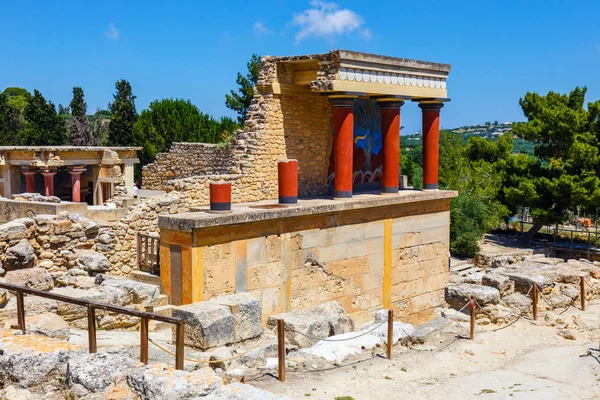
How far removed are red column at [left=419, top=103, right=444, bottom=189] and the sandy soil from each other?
15.9 feet

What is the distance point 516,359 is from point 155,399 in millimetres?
7154

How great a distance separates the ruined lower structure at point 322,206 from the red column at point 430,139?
27mm

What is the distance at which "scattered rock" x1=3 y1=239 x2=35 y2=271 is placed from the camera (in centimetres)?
1021

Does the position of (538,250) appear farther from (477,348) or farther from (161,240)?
(161,240)

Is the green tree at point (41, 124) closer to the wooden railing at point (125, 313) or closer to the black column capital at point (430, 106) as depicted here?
the black column capital at point (430, 106)

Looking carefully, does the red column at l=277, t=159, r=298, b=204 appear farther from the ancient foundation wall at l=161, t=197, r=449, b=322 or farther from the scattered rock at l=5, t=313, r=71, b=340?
the scattered rock at l=5, t=313, r=71, b=340

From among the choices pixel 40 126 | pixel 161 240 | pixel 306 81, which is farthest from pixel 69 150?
pixel 161 240

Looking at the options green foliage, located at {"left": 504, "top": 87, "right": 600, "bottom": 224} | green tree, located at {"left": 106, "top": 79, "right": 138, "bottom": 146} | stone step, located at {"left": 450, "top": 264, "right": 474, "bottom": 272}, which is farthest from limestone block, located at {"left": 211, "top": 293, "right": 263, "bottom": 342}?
green tree, located at {"left": 106, "top": 79, "right": 138, "bottom": 146}

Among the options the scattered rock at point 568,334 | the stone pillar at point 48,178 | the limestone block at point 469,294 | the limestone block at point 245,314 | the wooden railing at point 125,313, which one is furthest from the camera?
the stone pillar at point 48,178

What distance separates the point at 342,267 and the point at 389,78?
4474mm

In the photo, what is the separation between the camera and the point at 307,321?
9.98 metres

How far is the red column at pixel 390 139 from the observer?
15141 mm

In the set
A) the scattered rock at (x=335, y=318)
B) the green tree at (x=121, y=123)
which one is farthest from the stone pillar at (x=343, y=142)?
the green tree at (x=121, y=123)

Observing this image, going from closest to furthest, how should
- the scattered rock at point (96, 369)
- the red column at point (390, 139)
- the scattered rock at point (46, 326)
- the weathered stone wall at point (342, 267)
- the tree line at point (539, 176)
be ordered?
the scattered rock at point (96, 369), the scattered rock at point (46, 326), the weathered stone wall at point (342, 267), the red column at point (390, 139), the tree line at point (539, 176)
